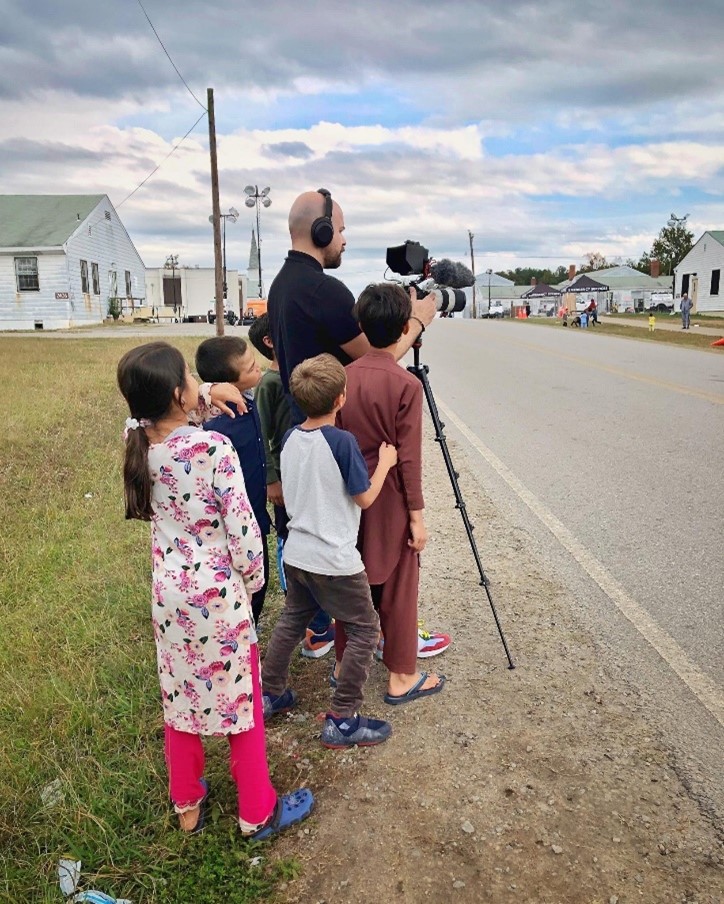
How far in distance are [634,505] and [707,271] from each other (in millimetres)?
53098

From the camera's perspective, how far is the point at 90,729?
10.7 ft

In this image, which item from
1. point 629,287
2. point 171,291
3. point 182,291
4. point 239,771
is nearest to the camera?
point 239,771

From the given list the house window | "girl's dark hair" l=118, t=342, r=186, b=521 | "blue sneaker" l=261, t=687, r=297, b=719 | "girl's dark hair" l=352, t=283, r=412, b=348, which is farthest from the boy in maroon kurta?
the house window

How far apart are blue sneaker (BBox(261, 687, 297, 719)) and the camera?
176cm

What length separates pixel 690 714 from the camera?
3229mm

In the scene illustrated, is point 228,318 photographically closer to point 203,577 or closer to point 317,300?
point 317,300

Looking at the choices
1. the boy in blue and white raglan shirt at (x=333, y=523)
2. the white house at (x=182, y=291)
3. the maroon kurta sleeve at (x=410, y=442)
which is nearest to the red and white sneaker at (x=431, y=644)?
the boy in blue and white raglan shirt at (x=333, y=523)

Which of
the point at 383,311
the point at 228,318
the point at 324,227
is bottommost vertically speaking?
the point at 228,318

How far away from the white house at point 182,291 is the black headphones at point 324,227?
163 feet

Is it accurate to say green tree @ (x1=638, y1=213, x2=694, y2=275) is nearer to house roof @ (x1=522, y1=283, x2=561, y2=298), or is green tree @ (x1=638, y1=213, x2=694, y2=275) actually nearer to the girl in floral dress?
house roof @ (x1=522, y1=283, x2=561, y2=298)

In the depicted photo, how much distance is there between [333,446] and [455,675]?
1.34 metres

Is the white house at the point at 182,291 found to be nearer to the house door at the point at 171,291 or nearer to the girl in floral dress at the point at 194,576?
the house door at the point at 171,291

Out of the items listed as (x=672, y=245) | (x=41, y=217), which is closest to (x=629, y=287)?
(x=672, y=245)

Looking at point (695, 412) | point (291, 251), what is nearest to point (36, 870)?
point (291, 251)
